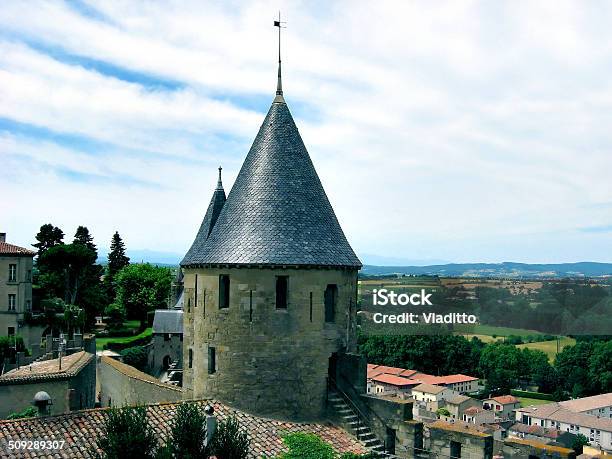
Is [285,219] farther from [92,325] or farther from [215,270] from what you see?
[92,325]

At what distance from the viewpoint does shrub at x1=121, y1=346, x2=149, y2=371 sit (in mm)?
59312

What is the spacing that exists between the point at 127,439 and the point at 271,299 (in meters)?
7.02

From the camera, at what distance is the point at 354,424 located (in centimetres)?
2109

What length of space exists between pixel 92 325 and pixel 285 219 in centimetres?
7374

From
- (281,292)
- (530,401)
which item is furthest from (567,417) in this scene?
(281,292)

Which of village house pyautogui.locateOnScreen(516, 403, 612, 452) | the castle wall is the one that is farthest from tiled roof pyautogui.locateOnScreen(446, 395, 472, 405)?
the castle wall

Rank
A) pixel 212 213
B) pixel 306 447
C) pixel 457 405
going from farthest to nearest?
pixel 457 405, pixel 212 213, pixel 306 447

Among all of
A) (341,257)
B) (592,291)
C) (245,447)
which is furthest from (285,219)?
(592,291)

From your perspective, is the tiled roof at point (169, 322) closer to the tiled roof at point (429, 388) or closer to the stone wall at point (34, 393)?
the stone wall at point (34, 393)

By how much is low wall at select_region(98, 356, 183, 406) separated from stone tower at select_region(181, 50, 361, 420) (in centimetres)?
334

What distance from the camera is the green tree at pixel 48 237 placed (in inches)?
3730

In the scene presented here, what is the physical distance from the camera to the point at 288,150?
2336cm

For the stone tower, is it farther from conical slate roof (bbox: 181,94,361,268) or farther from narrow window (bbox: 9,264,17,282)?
narrow window (bbox: 9,264,17,282)

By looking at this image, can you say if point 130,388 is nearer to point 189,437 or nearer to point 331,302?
point 331,302
